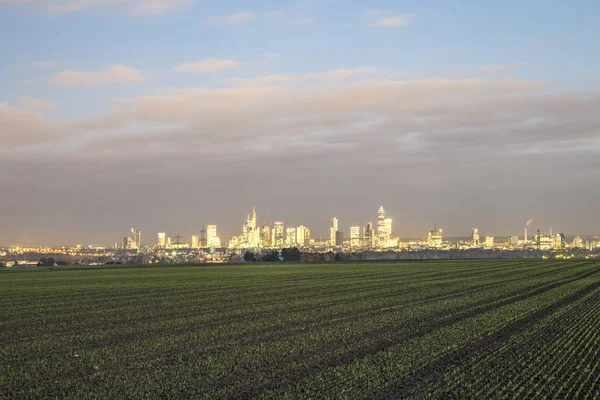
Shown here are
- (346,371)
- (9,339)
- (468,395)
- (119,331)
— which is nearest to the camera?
(468,395)

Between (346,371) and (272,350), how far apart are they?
447cm

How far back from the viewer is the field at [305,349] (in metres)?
18.4

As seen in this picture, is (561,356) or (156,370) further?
(561,356)

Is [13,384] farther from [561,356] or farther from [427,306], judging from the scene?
[427,306]

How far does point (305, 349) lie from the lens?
24.3 metres

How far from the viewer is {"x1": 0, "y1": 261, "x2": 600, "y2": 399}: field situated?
60.4 feet

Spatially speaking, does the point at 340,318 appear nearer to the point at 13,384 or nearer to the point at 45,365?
the point at 45,365

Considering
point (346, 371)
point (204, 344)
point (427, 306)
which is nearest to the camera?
point (346, 371)

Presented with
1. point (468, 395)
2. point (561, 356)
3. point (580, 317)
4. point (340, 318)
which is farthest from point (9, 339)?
point (580, 317)

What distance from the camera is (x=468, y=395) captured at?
17531mm

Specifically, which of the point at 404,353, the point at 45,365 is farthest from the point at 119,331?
the point at 404,353

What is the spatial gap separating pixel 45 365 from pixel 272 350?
24.4 ft

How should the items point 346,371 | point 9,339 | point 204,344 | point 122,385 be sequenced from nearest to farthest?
1. point 122,385
2. point 346,371
3. point 204,344
4. point 9,339

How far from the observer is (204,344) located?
2600cm
